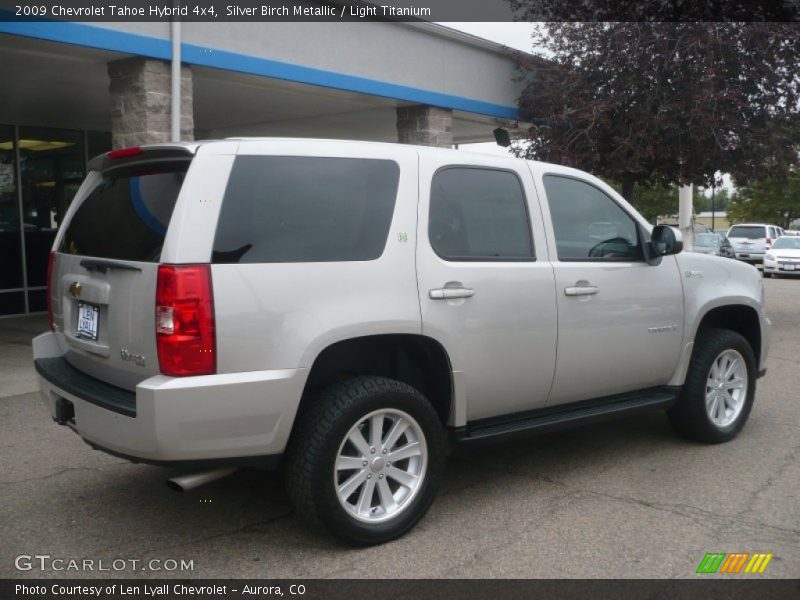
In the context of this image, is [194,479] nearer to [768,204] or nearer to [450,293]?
[450,293]

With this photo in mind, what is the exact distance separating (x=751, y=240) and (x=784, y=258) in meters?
6.45

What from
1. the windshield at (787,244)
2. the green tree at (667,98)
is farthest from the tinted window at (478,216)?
the windshield at (787,244)

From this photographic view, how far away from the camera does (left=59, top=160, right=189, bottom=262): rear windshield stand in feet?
12.2

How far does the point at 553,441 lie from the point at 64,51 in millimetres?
6388

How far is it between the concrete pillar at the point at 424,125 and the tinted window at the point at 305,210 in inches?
319

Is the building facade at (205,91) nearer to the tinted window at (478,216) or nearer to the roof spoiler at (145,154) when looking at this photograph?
the roof spoiler at (145,154)

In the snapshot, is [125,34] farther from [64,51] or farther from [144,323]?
[144,323]

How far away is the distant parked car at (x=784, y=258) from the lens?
2500cm

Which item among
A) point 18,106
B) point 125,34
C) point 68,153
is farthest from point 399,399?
point 68,153

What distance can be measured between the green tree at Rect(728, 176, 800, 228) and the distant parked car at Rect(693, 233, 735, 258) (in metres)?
22.9

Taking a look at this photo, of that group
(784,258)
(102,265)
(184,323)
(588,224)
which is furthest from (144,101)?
(784,258)

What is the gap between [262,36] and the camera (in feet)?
31.9

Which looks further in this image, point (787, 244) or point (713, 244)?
point (713, 244)

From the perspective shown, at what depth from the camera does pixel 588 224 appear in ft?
17.0
